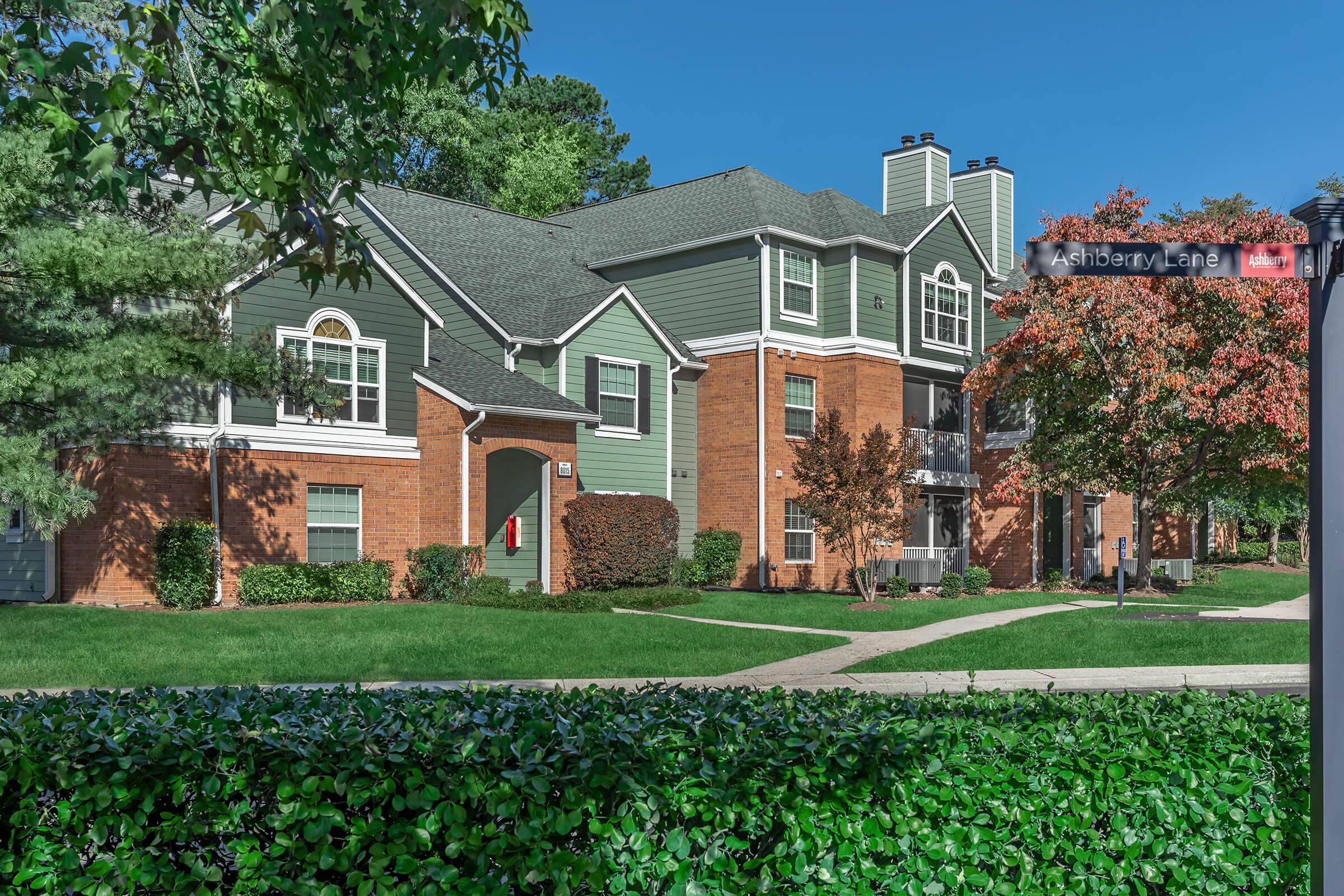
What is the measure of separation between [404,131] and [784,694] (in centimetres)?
3852

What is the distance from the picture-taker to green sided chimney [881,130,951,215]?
3503 cm

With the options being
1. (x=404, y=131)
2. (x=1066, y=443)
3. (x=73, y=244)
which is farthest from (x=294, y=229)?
(x=404, y=131)

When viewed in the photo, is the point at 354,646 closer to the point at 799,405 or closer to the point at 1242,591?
the point at 799,405

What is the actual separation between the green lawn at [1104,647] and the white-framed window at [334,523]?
12.1 meters

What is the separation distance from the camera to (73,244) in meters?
14.8

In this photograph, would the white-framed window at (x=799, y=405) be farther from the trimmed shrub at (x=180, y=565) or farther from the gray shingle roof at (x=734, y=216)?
the trimmed shrub at (x=180, y=565)

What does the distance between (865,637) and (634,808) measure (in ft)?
47.3

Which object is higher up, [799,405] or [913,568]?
[799,405]

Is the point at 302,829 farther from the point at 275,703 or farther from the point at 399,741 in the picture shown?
the point at 275,703

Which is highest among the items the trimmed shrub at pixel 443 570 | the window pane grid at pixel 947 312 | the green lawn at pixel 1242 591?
the window pane grid at pixel 947 312

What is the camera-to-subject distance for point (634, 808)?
159 inches

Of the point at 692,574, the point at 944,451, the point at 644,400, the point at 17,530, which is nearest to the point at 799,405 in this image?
the point at 644,400

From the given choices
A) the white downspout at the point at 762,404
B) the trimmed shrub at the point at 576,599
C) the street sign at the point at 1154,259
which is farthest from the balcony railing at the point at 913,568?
the street sign at the point at 1154,259

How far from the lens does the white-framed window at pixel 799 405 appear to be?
1158 inches
